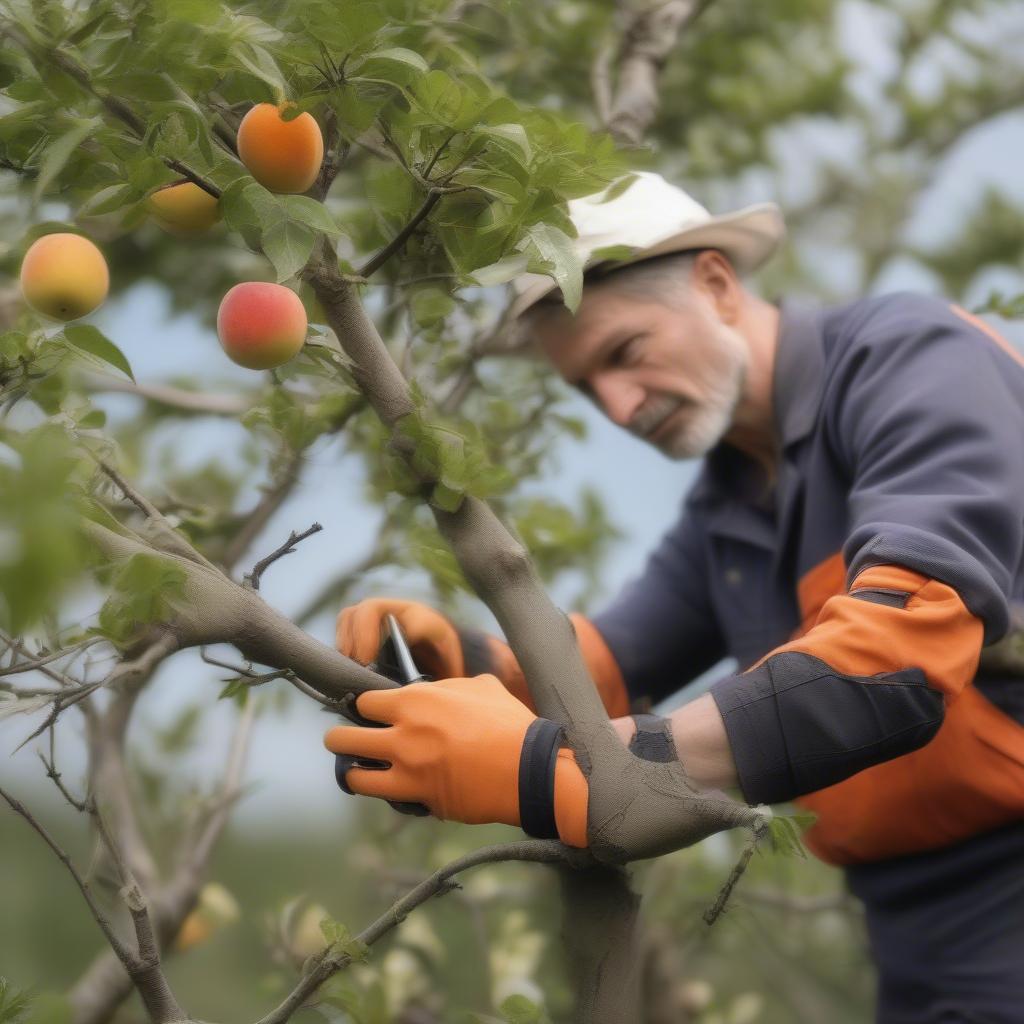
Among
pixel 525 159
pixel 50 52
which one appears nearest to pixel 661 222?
pixel 525 159

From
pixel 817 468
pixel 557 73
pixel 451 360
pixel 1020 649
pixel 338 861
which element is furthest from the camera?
pixel 338 861

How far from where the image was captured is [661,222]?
1757 mm

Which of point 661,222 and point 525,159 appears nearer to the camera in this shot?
point 525,159

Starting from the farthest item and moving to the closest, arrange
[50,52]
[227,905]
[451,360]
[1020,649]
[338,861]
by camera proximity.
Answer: [338,861], [227,905], [451,360], [1020,649], [50,52]

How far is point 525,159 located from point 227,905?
160 centimetres

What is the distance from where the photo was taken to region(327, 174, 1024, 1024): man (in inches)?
44.1

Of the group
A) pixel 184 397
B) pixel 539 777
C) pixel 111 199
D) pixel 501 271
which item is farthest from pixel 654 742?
pixel 184 397

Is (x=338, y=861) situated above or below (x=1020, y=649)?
below

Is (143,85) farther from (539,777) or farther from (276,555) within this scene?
(539,777)

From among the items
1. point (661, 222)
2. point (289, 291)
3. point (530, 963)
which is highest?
point (289, 291)

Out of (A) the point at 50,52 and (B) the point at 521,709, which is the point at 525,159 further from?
(B) the point at 521,709

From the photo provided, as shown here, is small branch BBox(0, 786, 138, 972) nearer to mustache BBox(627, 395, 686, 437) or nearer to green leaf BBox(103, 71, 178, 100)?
green leaf BBox(103, 71, 178, 100)

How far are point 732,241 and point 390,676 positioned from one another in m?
1.00

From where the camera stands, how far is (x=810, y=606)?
162 centimetres
